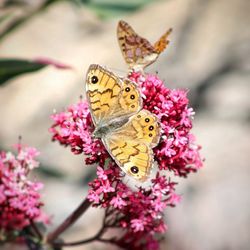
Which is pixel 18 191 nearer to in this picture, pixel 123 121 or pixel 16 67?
pixel 123 121

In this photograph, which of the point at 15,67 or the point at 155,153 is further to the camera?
the point at 15,67

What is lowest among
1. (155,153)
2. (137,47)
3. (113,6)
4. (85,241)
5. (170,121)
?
(85,241)

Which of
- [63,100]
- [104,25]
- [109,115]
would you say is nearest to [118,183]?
[109,115]

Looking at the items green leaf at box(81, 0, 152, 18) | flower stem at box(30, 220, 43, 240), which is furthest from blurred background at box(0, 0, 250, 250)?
flower stem at box(30, 220, 43, 240)

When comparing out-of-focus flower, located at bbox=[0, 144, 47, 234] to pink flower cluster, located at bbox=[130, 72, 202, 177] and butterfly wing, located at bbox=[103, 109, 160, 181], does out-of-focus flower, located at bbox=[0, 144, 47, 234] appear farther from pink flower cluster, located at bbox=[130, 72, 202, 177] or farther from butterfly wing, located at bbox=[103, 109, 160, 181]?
pink flower cluster, located at bbox=[130, 72, 202, 177]

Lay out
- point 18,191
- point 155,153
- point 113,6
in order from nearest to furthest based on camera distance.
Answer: point 155,153
point 18,191
point 113,6

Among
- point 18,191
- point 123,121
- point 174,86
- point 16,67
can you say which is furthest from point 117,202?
point 174,86

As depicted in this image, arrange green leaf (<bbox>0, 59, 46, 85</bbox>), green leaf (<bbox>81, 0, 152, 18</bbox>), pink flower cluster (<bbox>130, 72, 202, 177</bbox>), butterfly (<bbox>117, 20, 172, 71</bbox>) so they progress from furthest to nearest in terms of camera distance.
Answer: green leaf (<bbox>81, 0, 152, 18</bbox>), green leaf (<bbox>0, 59, 46, 85</bbox>), butterfly (<bbox>117, 20, 172, 71</bbox>), pink flower cluster (<bbox>130, 72, 202, 177</bbox>)
